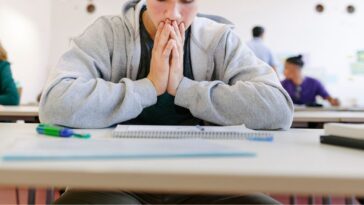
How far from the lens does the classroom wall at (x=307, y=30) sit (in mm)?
5965

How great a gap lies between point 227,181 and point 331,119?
1711 mm

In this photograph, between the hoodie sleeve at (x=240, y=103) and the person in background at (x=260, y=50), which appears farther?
A: the person in background at (x=260, y=50)

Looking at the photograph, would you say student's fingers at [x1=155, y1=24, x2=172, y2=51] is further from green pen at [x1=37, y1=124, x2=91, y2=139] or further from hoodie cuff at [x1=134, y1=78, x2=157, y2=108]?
green pen at [x1=37, y1=124, x2=91, y2=139]

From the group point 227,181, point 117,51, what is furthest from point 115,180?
point 117,51

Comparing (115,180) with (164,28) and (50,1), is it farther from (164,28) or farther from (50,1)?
(50,1)

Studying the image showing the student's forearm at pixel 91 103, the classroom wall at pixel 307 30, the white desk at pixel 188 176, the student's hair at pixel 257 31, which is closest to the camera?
the white desk at pixel 188 176

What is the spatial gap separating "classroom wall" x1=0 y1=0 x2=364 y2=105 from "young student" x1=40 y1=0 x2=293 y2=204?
485 centimetres

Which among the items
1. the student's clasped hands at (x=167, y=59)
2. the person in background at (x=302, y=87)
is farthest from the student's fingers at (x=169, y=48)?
the person in background at (x=302, y=87)

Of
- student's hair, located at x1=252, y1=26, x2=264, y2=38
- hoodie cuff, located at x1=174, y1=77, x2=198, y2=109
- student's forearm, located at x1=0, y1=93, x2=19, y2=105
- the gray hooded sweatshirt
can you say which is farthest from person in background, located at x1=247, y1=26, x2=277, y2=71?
hoodie cuff, located at x1=174, y1=77, x2=198, y2=109

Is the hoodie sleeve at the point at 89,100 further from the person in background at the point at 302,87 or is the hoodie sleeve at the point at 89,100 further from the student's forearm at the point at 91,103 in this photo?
the person in background at the point at 302,87

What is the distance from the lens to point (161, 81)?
1045 mm

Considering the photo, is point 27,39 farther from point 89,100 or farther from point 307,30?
point 89,100

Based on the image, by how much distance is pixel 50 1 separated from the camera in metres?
6.03

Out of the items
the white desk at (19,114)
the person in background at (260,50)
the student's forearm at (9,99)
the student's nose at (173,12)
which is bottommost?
the student's forearm at (9,99)
